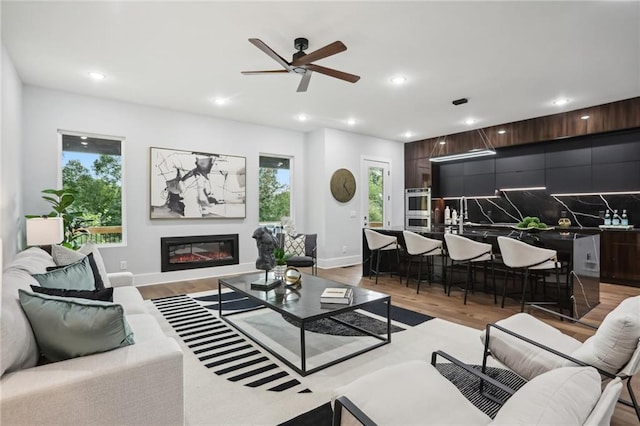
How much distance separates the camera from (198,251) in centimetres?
567

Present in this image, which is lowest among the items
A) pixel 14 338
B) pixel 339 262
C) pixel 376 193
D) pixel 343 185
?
pixel 339 262

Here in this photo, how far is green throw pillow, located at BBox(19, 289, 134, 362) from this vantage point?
4.75 feet

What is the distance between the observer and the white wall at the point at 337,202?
666cm

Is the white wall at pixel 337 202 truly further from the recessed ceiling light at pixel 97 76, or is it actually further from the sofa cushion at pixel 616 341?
the sofa cushion at pixel 616 341

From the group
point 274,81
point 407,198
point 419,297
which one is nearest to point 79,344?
point 274,81

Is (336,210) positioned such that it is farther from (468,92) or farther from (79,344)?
(79,344)

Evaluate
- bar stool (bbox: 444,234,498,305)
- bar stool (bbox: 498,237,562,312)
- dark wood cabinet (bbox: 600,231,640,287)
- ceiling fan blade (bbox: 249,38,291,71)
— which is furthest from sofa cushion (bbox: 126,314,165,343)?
dark wood cabinet (bbox: 600,231,640,287)

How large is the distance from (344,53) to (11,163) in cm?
365

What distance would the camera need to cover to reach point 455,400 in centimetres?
137

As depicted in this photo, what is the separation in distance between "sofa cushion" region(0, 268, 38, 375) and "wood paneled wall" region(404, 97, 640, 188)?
7089mm

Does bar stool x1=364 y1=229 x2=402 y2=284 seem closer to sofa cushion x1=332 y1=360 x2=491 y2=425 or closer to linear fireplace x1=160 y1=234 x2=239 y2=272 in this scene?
linear fireplace x1=160 y1=234 x2=239 y2=272

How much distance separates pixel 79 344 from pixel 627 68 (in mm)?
5705

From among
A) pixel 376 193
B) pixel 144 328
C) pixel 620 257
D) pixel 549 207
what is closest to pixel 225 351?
pixel 144 328

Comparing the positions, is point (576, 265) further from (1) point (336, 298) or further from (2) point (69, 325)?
(2) point (69, 325)
